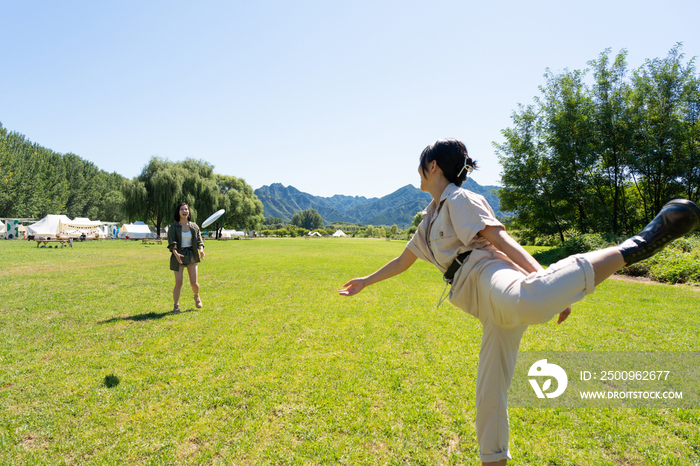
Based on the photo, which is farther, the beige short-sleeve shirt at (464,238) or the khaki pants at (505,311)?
the beige short-sleeve shirt at (464,238)

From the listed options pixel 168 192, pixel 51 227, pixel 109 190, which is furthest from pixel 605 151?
pixel 109 190

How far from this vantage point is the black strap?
1.86 metres

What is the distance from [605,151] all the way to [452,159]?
87.7ft

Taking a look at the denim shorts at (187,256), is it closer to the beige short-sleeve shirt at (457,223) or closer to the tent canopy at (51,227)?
the beige short-sleeve shirt at (457,223)

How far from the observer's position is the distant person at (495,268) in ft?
4.41

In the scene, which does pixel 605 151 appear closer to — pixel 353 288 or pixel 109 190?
pixel 353 288

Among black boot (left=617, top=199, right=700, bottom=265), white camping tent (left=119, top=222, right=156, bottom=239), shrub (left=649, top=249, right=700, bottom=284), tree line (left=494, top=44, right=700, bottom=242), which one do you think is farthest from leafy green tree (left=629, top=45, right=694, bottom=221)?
white camping tent (left=119, top=222, right=156, bottom=239)

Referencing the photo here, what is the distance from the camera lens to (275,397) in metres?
3.36

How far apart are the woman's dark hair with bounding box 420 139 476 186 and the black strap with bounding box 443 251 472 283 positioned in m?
0.53

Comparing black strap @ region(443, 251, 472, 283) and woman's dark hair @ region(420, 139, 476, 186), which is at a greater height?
woman's dark hair @ region(420, 139, 476, 186)

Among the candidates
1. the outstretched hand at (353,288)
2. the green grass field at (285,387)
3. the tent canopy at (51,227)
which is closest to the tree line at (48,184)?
the tent canopy at (51,227)

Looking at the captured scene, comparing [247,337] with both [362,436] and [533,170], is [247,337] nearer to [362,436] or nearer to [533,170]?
[362,436]

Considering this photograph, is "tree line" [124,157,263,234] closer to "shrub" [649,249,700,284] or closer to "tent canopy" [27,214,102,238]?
"tent canopy" [27,214,102,238]

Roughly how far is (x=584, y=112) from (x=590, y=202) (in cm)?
651
